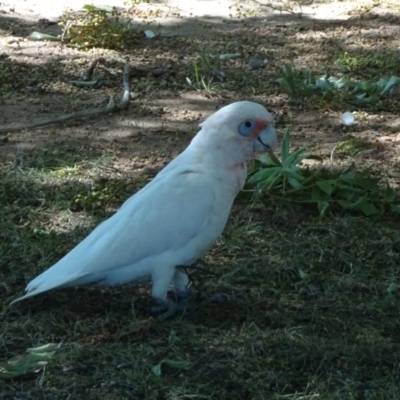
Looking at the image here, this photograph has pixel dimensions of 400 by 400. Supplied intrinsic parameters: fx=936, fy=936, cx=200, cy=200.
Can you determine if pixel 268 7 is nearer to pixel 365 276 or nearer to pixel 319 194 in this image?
pixel 319 194

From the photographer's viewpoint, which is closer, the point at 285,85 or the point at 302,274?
the point at 302,274

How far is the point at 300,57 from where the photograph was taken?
22.9 feet

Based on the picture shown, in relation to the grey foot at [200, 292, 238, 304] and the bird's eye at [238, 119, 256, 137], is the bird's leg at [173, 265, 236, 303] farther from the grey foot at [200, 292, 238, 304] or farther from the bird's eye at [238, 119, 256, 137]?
the bird's eye at [238, 119, 256, 137]

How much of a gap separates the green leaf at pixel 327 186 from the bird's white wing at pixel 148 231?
113cm

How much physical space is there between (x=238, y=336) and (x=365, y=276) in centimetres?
87

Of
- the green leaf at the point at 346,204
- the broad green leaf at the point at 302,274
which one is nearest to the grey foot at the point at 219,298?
the broad green leaf at the point at 302,274

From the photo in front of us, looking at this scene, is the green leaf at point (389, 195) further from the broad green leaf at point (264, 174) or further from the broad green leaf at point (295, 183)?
the broad green leaf at point (264, 174)

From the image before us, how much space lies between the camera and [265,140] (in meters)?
3.81

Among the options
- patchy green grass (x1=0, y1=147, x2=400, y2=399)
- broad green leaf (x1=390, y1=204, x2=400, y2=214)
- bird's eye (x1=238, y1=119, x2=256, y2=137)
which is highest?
bird's eye (x1=238, y1=119, x2=256, y2=137)

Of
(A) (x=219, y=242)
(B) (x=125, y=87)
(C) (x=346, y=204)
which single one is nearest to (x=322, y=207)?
(C) (x=346, y=204)

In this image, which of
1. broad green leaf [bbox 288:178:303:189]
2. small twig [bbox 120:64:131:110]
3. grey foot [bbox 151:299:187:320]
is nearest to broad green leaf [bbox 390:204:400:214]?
broad green leaf [bbox 288:178:303:189]

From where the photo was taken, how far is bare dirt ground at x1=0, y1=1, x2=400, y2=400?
3.45m

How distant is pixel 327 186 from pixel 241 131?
3.84ft

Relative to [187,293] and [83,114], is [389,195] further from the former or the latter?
[83,114]
